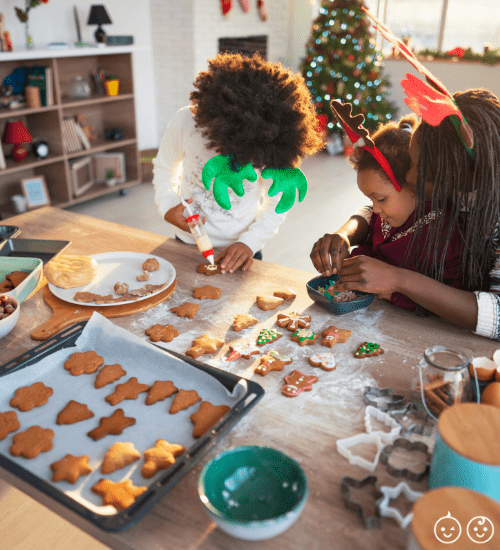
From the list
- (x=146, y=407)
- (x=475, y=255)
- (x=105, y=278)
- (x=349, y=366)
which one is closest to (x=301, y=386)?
A: (x=349, y=366)

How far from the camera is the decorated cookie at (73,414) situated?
2.82ft

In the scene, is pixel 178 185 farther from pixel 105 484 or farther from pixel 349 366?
pixel 105 484

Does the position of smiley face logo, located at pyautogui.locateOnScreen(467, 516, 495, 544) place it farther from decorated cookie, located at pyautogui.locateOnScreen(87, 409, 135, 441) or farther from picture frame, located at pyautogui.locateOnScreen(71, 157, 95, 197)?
picture frame, located at pyautogui.locateOnScreen(71, 157, 95, 197)

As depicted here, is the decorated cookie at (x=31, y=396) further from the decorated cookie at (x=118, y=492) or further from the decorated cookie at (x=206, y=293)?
the decorated cookie at (x=206, y=293)

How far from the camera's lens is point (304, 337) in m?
1.11

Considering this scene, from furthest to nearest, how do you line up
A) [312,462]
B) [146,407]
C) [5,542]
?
1. [5,542]
2. [146,407]
3. [312,462]

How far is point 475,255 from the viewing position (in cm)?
114

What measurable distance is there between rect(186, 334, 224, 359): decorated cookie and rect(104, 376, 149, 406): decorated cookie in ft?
0.45

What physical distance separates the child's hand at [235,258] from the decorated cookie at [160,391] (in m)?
0.54

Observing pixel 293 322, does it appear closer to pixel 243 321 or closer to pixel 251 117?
pixel 243 321

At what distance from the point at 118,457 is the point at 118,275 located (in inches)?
27.0

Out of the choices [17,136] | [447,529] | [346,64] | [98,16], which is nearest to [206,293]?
[447,529]

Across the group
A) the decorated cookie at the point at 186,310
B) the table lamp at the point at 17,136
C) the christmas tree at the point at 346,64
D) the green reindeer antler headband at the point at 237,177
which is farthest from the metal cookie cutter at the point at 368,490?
the christmas tree at the point at 346,64

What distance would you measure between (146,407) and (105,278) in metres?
0.56
